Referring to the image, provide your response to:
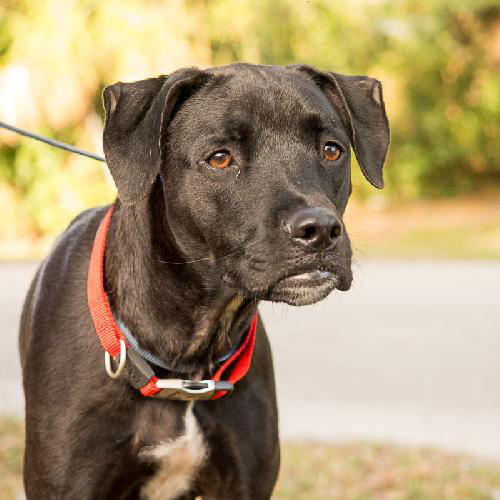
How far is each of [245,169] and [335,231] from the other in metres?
0.38

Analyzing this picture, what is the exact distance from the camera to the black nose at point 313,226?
2625mm

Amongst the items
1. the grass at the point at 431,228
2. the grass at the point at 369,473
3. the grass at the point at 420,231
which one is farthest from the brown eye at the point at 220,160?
the grass at the point at 420,231

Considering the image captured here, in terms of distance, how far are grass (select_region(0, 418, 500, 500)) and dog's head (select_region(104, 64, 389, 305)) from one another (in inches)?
83.3

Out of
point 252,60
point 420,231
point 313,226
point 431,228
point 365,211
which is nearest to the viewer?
point 313,226

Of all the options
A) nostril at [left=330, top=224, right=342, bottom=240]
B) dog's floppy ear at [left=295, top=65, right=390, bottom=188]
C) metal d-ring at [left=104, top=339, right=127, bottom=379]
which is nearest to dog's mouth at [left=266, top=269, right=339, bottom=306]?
nostril at [left=330, top=224, right=342, bottom=240]

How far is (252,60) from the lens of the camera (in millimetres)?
17328

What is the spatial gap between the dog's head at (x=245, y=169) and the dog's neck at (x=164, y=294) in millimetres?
72

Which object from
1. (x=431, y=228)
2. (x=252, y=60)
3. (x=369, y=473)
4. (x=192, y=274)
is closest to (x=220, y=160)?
(x=192, y=274)

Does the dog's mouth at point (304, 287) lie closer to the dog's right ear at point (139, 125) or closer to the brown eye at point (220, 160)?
the brown eye at point (220, 160)

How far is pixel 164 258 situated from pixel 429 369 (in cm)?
465

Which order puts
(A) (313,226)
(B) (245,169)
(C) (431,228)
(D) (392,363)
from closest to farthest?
(A) (313,226) < (B) (245,169) < (D) (392,363) < (C) (431,228)

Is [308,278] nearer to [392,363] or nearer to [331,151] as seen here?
[331,151]

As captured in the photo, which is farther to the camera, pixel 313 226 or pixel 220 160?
pixel 220 160

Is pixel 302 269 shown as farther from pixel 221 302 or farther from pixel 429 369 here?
pixel 429 369
